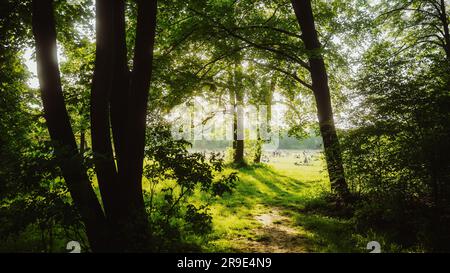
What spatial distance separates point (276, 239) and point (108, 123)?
483cm

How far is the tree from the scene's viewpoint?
4492mm

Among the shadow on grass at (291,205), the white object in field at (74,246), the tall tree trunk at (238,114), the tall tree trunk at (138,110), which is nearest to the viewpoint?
the white object in field at (74,246)

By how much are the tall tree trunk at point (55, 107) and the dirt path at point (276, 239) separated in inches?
126

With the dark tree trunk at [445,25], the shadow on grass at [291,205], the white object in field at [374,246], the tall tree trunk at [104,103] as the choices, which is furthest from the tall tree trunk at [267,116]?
the tall tree trunk at [104,103]

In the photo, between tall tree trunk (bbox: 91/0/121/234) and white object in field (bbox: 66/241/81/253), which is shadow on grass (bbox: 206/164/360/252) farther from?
white object in field (bbox: 66/241/81/253)

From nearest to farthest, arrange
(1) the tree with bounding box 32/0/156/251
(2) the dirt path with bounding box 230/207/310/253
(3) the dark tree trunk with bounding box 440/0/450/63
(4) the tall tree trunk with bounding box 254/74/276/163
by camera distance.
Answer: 1. (1) the tree with bounding box 32/0/156/251
2. (2) the dirt path with bounding box 230/207/310/253
3. (4) the tall tree trunk with bounding box 254/74/276/163
4. (3) the dark tree trunk with bounding box 440/0/450/63

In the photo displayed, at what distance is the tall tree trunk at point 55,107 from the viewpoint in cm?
458

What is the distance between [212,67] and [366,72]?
6199mm

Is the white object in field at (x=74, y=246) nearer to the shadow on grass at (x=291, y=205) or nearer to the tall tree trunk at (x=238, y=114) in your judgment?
the shadow on grass at (x=291, y=205)

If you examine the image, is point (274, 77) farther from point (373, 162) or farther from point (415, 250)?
point (415, 250)

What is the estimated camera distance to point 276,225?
28.0 ft

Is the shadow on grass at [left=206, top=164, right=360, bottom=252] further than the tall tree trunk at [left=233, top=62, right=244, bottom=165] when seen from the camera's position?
No

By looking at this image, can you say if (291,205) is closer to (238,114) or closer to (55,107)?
(238,114)

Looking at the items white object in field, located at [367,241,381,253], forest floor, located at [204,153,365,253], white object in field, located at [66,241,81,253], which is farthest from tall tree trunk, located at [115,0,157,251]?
white object in field, located at [367,241,381,253]
